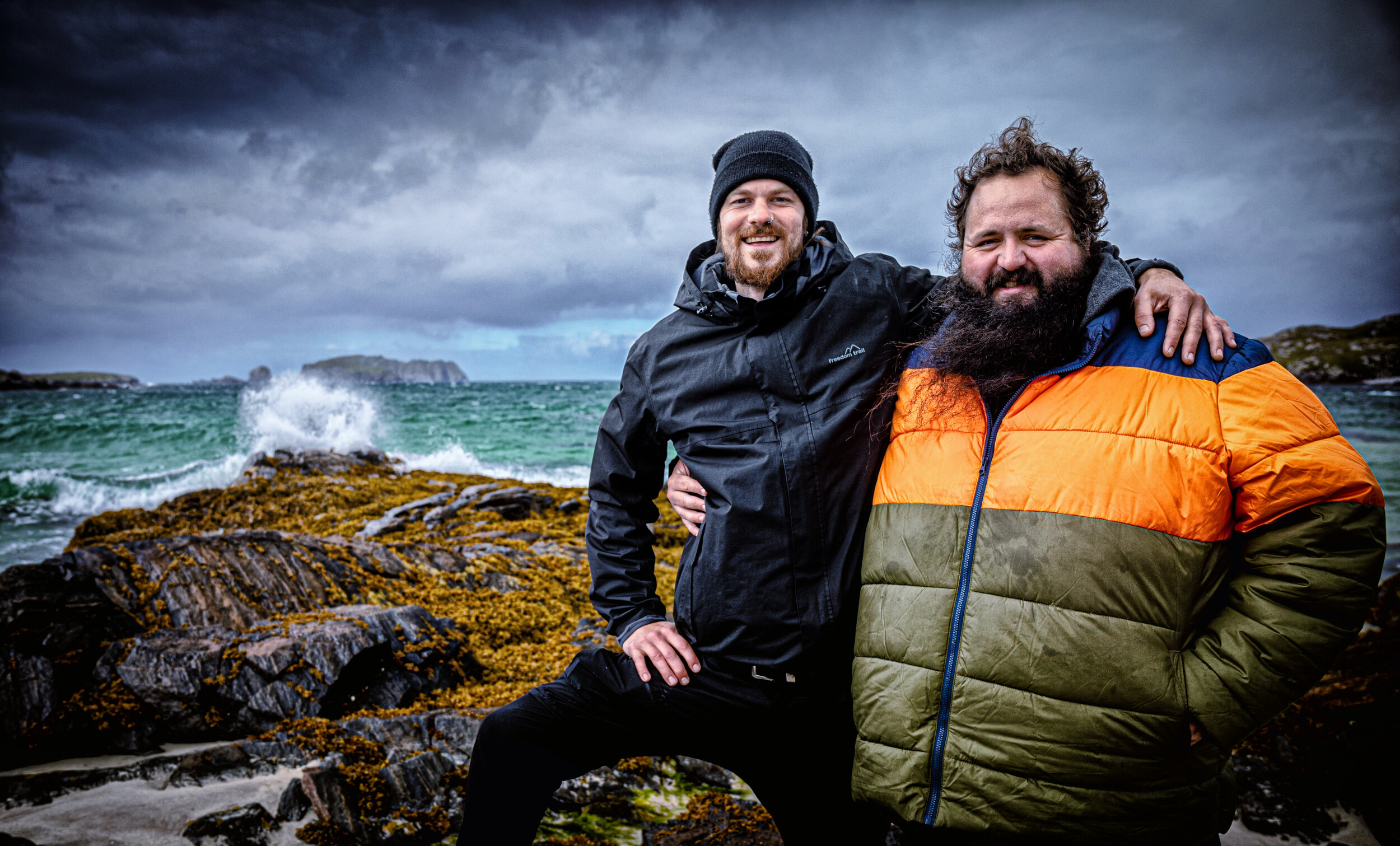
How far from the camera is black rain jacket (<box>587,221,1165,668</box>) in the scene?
9.20ft

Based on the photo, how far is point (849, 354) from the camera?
2971 millimetres

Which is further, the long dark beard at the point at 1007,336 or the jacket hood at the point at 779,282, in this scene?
the jacket hood at the point at 779,282

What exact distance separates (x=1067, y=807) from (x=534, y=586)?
235 inches

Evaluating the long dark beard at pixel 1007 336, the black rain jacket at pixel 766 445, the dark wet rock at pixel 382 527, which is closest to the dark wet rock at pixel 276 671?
the black rain jacket at pixel 766 445

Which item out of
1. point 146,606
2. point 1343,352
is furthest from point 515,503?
point 1343,352

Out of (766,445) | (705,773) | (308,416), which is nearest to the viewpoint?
(766,445)

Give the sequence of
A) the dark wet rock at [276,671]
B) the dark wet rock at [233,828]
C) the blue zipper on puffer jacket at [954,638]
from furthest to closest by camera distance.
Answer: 1. the dark wet rock at [276,671]
2. the dark wet rock at [233,828]
3. the blue zipper on puffer jacket at [954,638]

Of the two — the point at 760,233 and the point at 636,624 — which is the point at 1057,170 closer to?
the point at 760,233

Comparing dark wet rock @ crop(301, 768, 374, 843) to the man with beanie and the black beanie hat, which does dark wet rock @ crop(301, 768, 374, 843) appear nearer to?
the man with beanie

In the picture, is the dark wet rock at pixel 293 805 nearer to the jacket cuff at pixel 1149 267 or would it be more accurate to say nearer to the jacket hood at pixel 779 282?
the jacket hood at pixel 779 282

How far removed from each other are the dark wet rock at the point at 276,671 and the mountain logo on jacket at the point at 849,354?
419cm

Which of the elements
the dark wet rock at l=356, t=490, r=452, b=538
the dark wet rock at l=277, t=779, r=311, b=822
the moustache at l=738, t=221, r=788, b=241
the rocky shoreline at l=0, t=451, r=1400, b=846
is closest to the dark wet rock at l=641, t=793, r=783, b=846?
the rocky shoreline at l=0, t=451, r=1400, b=846

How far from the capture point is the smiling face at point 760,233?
325cm

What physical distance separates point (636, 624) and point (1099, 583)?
6.71 ft
